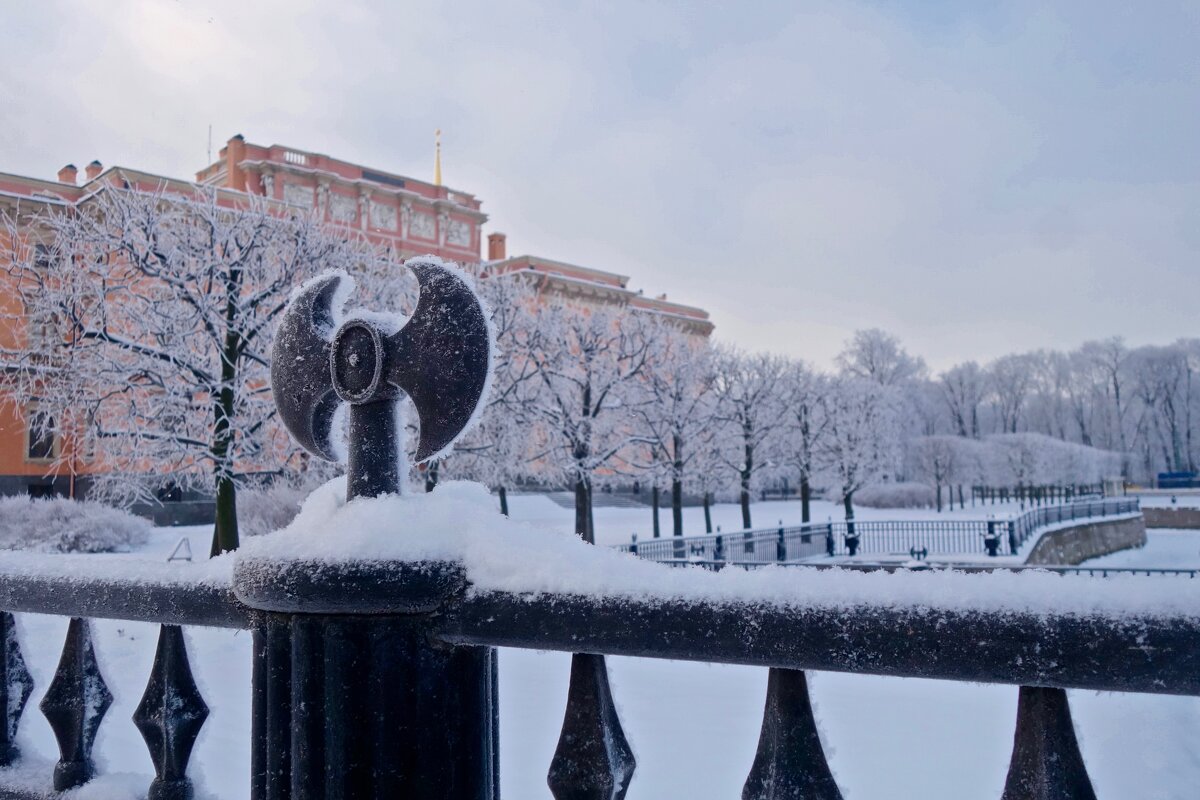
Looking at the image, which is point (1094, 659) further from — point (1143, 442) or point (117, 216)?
point (1143, 442)

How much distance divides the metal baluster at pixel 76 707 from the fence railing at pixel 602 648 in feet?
1.55

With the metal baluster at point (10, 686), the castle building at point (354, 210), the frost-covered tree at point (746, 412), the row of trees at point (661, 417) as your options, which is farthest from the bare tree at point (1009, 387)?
the metal baluster at point (10, 686)

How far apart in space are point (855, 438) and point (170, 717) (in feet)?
132

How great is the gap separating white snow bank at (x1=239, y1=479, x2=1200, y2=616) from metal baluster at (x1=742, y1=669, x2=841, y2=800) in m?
0.18

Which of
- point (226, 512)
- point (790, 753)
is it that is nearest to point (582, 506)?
point (226, 512)

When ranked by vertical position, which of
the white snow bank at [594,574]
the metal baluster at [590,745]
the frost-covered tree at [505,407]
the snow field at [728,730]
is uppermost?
the frost-covered tree at [505,407]

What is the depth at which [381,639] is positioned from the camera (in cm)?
160

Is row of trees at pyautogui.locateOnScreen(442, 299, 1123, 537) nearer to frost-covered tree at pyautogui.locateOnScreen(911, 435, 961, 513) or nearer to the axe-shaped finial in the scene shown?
frost-covered tree at pyautogui.locateOnScreen(911, 435, 961, 513)

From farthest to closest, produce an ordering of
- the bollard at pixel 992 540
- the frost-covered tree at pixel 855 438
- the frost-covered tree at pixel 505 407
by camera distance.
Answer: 1. the frost-covered tree at pixel 855 438
2. the bollard at pixel 992 540
3. the frost-covered tree at pixel 505 407

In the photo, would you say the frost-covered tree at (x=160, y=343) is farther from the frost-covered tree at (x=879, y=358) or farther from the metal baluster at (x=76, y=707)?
the frost-covered tree at (x=879, y=358)

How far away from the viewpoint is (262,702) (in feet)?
5.77

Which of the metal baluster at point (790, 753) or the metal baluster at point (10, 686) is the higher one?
the metal baluster at point (790, 753)

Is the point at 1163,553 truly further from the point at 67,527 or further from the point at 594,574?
the point at 594,574

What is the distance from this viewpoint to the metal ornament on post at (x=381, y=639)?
1.60 m
